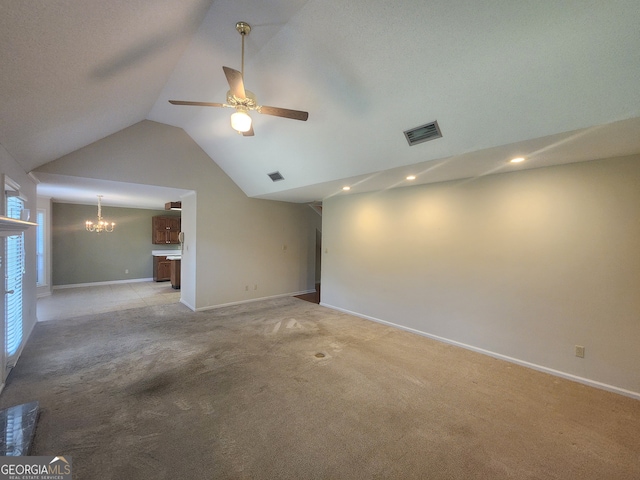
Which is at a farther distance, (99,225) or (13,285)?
(99,225)

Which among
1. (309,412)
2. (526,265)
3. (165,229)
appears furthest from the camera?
(165,229)

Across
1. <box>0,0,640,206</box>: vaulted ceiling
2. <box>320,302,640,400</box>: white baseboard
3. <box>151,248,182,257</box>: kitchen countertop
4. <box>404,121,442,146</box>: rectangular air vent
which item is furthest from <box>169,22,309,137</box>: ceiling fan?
<box>151,248,182,257</box>: kitchen countertop

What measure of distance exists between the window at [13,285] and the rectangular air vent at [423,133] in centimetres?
416

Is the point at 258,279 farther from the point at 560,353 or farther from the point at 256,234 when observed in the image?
the point at 560,353

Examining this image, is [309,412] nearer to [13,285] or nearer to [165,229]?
[13,285]

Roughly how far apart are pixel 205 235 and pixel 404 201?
395 cm

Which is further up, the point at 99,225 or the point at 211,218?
the point at 211,218

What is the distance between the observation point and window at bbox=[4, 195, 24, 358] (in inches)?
108

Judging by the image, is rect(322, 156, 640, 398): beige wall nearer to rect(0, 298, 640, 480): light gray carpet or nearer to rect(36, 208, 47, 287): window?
rect(0, 298, 640, 480): light gray carpet

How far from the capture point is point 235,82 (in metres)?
2.03

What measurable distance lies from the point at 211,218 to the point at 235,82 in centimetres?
378

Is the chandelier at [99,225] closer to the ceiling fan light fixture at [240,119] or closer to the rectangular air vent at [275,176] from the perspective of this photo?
the rectangular air vent at [275,176]

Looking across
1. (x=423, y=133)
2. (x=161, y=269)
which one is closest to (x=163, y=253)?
(x=161, y=269)

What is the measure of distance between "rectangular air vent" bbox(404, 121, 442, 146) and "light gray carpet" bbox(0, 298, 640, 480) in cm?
258
